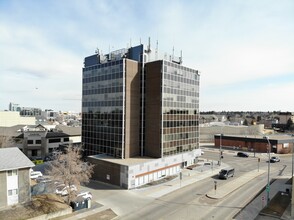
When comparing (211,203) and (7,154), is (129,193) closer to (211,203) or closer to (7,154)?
(211,203)

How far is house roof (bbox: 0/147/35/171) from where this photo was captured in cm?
3056

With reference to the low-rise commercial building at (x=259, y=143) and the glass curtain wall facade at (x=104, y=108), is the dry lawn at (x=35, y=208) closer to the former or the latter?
the glass curtain wall facade at (x=104, y=108)

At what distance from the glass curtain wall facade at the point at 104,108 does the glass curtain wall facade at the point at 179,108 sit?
8.86 metres

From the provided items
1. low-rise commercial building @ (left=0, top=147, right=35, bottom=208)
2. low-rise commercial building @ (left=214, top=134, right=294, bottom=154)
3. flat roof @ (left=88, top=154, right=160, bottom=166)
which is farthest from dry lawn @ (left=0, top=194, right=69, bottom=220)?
low-rise commercial building @ (left=214, top=134, right=294, bottom=154)

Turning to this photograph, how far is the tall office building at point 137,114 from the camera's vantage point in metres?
46.0

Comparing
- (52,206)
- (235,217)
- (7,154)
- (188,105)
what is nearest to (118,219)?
(52,206)

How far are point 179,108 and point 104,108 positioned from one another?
16.4 m

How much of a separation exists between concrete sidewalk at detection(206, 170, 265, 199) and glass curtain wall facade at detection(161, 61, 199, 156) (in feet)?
43.0

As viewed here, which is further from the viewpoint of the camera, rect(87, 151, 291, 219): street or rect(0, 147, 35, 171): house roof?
rect(0, 147, 35, 171): house roof

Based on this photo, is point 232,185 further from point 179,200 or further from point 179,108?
point 179,108

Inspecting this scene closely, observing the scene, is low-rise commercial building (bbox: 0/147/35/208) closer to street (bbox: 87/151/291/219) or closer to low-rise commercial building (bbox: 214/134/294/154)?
street (bbox: 87/151/291/219)

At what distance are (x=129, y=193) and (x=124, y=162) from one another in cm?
631

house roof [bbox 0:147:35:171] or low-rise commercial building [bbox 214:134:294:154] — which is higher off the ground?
house roof [bbox 0:147:35:171]

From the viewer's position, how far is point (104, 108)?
50.2m
